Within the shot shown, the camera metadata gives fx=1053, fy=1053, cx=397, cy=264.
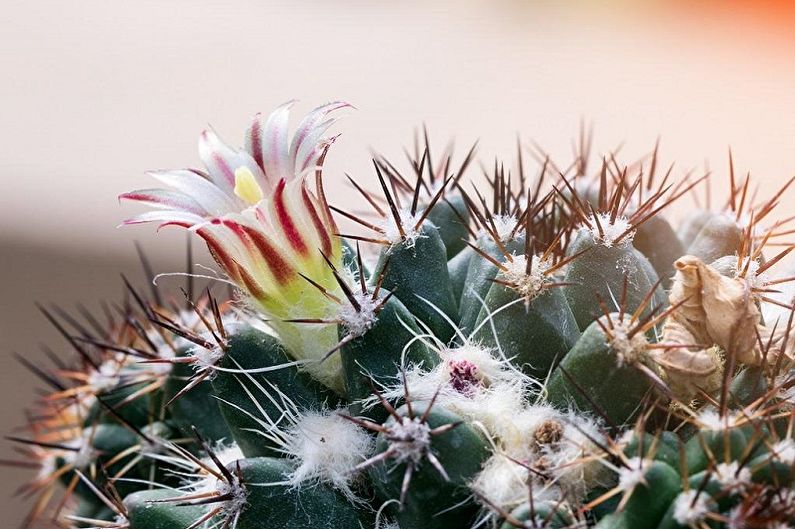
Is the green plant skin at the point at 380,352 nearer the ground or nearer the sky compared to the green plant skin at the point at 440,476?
nearer the sky

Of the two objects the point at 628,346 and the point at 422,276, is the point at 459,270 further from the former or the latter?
the point at 628,346

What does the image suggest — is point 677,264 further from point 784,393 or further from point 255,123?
point 255,123

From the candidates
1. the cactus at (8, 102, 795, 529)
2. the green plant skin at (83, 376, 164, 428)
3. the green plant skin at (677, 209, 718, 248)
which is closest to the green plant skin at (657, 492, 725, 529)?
the cactus at (8, 102, 795, 529)

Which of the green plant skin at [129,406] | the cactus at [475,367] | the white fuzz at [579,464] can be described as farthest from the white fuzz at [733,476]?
the green plant skin at [129,406]

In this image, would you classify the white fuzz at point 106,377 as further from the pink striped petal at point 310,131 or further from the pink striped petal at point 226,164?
the pink striped petal at point 310,131

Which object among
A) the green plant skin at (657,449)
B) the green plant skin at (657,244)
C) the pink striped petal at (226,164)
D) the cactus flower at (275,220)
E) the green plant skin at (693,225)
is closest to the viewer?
the green plant skin at (657,449)

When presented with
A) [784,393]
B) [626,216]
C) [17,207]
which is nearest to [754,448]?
[784,393]

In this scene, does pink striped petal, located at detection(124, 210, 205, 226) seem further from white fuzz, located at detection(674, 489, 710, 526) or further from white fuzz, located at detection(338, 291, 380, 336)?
white fuzz, located at detection(674, 489, 710, 526)

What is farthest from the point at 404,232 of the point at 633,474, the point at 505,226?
the point at 633,474
